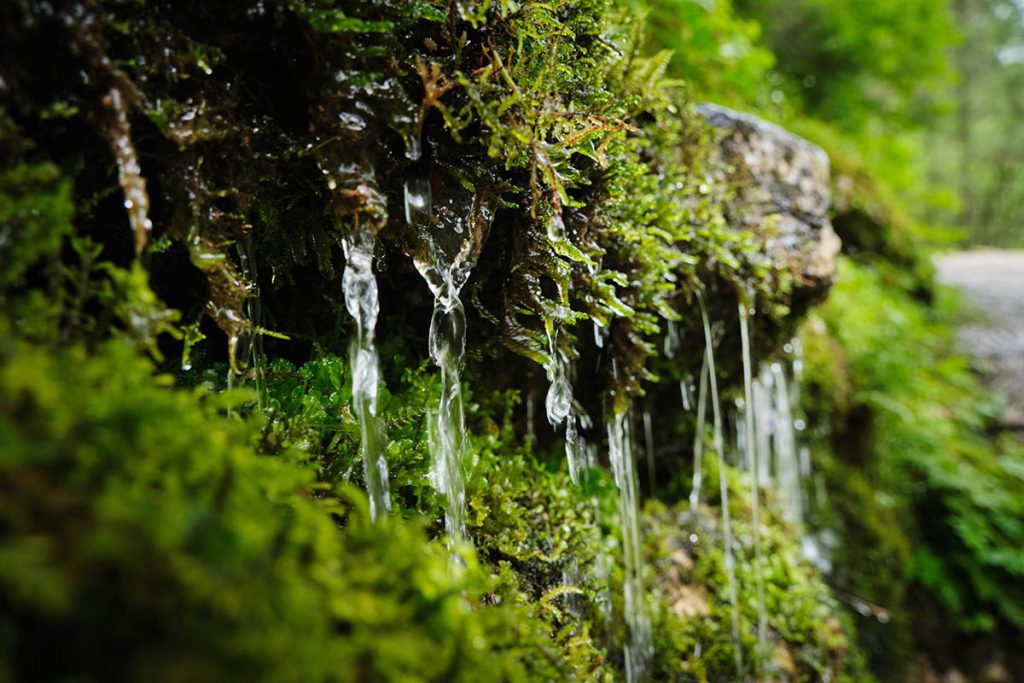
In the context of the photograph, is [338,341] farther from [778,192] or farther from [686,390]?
[778,192]

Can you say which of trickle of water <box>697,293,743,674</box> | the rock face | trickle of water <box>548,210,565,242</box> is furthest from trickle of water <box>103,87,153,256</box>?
the rock face

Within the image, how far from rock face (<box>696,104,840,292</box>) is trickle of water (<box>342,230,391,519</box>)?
2040 mm

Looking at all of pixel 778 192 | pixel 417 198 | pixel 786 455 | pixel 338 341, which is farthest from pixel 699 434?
pixel 417 198

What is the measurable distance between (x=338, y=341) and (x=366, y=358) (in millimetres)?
397

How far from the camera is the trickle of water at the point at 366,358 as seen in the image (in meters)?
1.59

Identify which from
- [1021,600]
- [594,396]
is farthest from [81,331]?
[1021,600]

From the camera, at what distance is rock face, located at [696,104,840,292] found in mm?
3016

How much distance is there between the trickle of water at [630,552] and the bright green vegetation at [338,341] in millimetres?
95

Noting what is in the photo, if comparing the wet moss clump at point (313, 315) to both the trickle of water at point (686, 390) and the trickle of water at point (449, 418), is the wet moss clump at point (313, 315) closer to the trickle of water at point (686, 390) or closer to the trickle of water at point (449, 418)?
the trickle of water at point (449, 418)

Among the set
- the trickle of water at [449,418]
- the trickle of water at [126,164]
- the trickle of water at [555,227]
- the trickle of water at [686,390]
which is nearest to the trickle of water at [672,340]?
the trickle of water at [686,390]

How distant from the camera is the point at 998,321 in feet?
26.4

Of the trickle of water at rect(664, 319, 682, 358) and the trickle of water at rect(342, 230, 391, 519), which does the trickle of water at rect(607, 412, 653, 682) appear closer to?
the trickle of water at rect(664, 319, 682, 358)

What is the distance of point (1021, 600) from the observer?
4.97 m

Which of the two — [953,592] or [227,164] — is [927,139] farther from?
[227,164]
